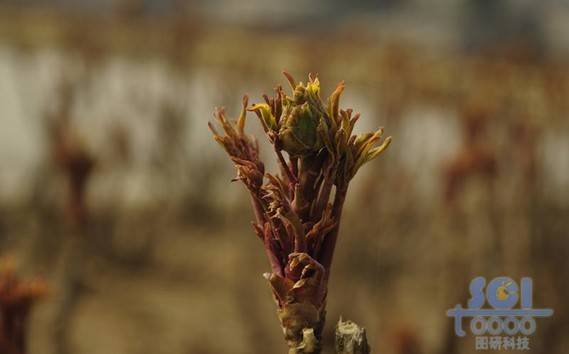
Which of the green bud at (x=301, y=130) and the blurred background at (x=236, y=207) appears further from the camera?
the blurred background at (x=236, y=207)

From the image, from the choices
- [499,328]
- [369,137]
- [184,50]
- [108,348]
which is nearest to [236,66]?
[184,50]

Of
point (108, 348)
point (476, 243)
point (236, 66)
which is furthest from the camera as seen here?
point (236, 66)

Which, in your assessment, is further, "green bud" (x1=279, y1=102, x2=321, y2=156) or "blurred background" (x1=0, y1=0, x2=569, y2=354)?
"blurred background" (x1=0, y1=0, x2=569, y2=354)

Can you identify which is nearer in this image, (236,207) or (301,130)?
(301,130)

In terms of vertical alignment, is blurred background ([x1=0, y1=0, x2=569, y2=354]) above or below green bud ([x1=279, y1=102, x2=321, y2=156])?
above

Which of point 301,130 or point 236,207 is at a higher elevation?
point 236,207

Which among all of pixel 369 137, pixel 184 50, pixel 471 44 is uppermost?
pixel 471 44

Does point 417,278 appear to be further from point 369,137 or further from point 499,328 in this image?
point 369,137

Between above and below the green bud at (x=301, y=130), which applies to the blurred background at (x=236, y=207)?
above
